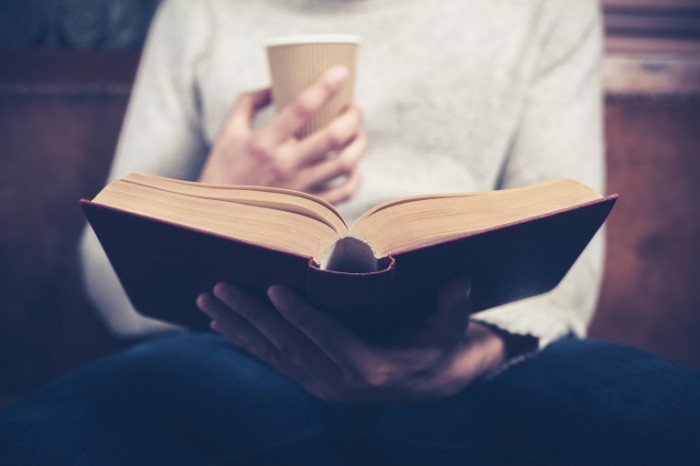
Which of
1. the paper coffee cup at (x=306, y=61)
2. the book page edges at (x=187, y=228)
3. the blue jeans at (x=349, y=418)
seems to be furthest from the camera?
the paper coffee cup at (x=306, y=61)

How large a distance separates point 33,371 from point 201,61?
2.80 feet

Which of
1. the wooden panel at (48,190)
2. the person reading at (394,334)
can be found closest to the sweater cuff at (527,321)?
the person reading at (394,334)

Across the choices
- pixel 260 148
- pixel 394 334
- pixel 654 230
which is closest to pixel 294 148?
pixel 260 148

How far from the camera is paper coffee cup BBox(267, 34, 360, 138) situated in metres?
0.61

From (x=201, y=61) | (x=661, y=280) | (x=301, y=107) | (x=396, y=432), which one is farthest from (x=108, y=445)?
(x=661, y=280)

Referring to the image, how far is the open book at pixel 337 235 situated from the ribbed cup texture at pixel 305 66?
0.80 feet

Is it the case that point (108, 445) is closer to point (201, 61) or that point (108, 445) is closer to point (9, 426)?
point (9, 426)

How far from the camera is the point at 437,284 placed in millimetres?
469

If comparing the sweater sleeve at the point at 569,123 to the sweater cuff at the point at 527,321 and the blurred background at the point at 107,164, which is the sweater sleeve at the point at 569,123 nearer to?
the sweater cuff at the point at 527,321

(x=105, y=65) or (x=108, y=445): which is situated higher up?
(x=105, y=65)

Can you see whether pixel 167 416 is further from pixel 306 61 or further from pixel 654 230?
pixel 654 230

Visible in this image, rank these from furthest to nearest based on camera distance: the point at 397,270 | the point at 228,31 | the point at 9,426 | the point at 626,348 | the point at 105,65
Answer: the point at 105,65
the point at 228,31
the point at 626,348
the point at 9,426
the point at 397,270

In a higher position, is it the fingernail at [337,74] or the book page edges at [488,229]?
the fingernail at [337,74]

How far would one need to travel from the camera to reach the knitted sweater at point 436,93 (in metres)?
0.86
